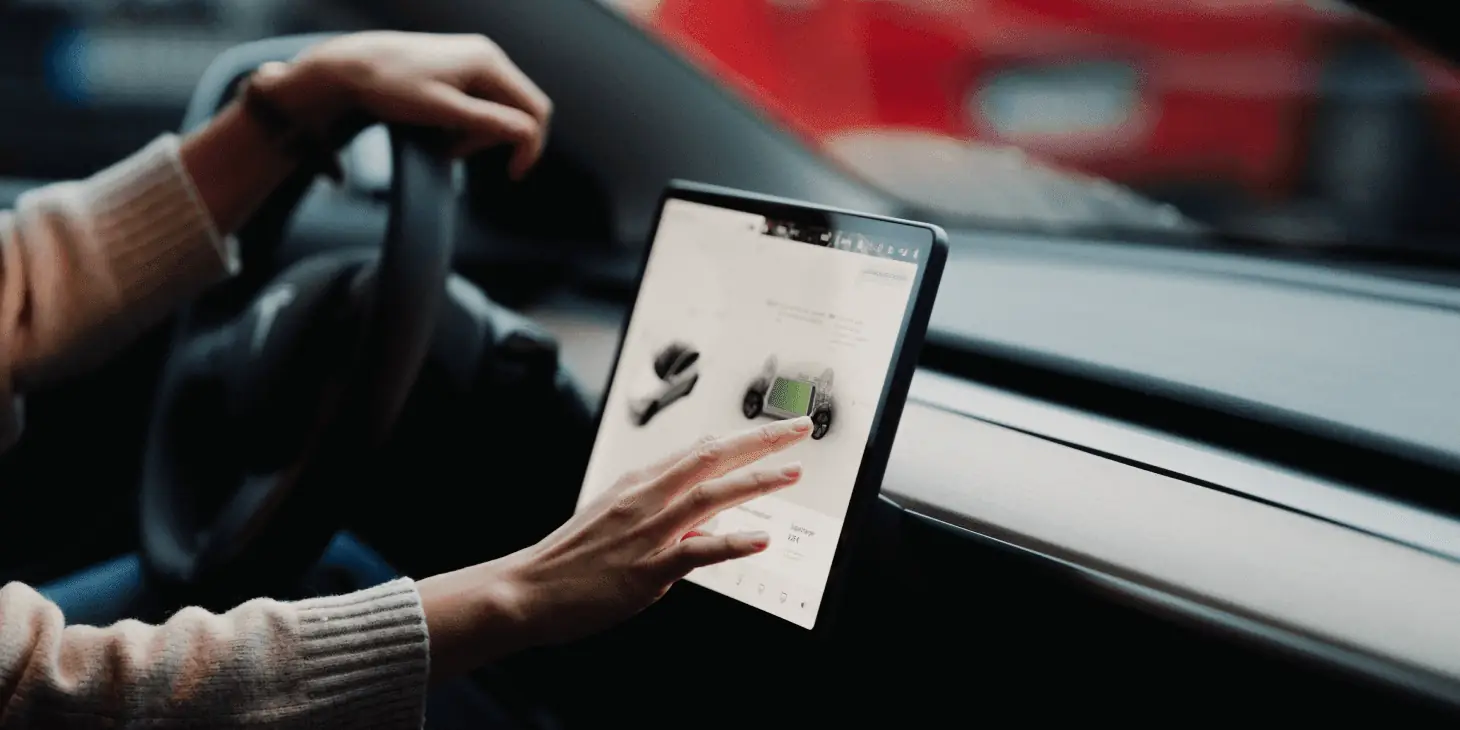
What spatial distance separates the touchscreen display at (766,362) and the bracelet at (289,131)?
0.33m

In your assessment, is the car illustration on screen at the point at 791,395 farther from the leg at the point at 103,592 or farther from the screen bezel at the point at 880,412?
the leg at the point at 103,592

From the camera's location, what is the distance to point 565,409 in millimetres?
1069

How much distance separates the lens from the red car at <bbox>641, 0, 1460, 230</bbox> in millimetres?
1824

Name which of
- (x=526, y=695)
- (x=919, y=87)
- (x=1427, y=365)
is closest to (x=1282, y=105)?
(x=919, y=87)

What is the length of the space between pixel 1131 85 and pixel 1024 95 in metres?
0.25

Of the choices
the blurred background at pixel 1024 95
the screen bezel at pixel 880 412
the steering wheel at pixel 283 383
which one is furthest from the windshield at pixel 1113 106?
the steering wheel at pixel 283 383

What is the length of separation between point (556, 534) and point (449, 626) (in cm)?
8

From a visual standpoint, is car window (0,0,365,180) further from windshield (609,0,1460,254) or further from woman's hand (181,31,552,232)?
windshield (609,0,1460,254)

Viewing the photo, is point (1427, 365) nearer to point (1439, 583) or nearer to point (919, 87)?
point (1439, 583)

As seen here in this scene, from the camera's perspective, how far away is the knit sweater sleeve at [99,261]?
1033 mm

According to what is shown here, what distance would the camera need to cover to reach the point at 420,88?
93cm

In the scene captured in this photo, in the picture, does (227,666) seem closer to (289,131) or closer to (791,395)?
(791,395)

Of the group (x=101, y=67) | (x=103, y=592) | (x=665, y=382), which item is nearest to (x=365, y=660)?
(x=665, y=382)

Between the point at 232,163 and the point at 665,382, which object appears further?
the point at 232,163
